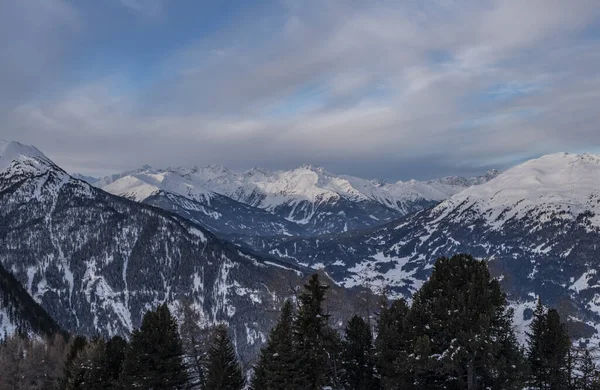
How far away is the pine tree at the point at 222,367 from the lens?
52.8 metres

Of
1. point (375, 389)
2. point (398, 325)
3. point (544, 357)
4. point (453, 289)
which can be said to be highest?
point (453, 289)

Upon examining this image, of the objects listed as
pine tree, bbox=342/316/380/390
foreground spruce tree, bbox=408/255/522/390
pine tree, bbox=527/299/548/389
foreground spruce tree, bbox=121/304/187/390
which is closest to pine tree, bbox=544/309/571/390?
pine tree, bbox=527/299/548/389

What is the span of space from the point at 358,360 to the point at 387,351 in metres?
9.28

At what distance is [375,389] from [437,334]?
1561cm

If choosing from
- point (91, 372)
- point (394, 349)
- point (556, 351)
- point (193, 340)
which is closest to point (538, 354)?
point (556, 351)

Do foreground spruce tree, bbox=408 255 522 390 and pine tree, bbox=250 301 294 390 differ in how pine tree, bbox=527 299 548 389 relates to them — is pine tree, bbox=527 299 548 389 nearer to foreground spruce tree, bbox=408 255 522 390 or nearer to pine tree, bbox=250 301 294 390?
foreground spruce tree, bbox=408 255 522 390

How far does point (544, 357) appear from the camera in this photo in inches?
2040

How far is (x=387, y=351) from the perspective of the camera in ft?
159

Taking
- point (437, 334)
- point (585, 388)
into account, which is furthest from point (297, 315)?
point (585, 388)

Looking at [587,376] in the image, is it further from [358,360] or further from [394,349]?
[358,360]

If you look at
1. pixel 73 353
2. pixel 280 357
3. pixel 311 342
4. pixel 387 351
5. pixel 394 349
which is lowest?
pixel 73 353

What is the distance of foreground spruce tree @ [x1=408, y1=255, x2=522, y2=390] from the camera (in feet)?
133

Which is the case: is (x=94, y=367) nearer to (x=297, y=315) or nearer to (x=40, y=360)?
(x=297, y=315)

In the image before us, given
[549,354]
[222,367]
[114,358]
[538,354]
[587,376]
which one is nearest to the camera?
[549,354]
